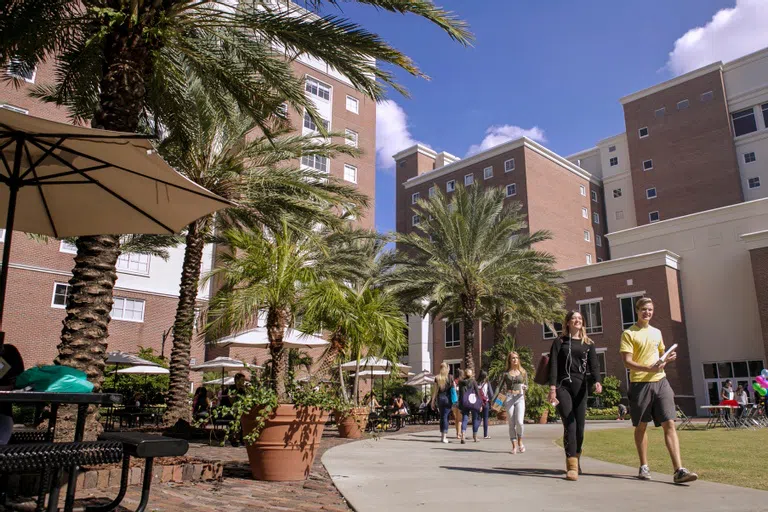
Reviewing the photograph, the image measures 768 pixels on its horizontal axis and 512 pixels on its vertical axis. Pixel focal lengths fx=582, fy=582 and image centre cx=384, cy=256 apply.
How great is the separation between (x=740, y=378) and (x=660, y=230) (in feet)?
37.7

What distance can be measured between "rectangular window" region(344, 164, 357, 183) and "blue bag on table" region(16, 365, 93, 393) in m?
40.1

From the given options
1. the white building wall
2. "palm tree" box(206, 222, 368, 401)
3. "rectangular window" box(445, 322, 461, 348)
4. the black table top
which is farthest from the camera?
"rectangular window" box(445, 322, 461, 348)

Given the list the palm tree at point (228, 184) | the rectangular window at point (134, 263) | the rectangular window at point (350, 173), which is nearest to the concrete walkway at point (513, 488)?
the palm tree at point (228, 184)

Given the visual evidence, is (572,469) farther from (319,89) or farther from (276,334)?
(319,89)

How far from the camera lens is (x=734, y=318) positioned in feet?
120

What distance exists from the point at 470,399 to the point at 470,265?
1202 cm

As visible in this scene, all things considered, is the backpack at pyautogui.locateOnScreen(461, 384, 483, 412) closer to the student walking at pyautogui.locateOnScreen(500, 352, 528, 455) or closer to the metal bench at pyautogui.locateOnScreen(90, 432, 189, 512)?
the student walking at pyautogui.locateOnScreen(500, 352, 528, 455)

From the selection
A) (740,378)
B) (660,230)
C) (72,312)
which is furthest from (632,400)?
(660,230)

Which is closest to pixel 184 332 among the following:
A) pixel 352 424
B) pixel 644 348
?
pixel 352 424

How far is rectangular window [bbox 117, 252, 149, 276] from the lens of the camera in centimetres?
3194

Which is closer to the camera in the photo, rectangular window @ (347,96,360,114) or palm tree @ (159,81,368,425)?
palm tree @ (159,81,368,425)

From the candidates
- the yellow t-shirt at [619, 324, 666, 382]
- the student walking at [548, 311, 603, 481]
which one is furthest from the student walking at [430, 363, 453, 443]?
the yellow t-shirt at [619, 324, 666, 382]

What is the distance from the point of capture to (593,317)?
41.2 m

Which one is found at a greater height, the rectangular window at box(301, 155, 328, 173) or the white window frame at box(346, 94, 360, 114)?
the white window frame at box(346, 94, 360, 114)
